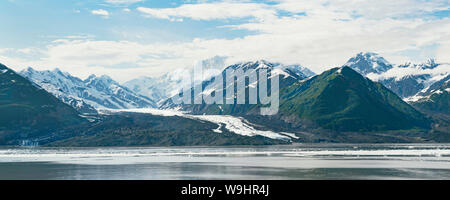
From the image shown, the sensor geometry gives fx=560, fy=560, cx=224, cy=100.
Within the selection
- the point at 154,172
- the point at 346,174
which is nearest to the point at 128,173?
the point at 154,172

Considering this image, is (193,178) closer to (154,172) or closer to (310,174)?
(154,172)
